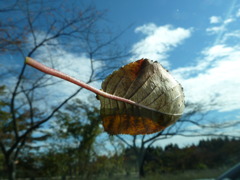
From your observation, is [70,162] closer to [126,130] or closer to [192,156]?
[192,156]

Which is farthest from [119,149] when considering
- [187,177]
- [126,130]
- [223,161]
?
[126,130]

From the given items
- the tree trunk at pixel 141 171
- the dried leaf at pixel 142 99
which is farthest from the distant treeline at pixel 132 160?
the dried leaf at pixel 142 99

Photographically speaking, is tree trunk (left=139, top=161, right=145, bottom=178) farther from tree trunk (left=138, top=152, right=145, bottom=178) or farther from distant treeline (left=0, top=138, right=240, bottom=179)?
distant treeline (left=0, top=138, right=240, bottom=179)

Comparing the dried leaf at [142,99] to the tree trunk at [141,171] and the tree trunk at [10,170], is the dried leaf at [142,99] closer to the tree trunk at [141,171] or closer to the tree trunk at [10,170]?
the tree trunk at [10,170]

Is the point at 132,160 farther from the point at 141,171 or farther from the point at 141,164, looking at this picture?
the point at 141,171

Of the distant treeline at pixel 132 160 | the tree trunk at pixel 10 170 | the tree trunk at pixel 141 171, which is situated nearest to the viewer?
the tree trunk at pixel 10 170

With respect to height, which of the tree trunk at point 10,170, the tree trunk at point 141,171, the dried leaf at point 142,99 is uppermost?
the dried leaf at point 142,99
